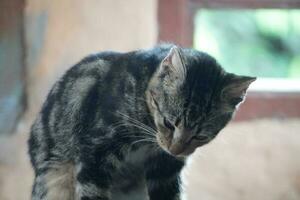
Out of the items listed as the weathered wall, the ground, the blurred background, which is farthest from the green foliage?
the weathered wall

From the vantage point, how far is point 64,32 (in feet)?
6.64

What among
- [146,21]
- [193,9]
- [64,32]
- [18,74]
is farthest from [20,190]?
[193,9]

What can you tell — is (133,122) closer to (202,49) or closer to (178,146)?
(178,146)

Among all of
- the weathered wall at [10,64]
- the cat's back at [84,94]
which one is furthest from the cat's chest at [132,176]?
the weathered wall at [10,64]

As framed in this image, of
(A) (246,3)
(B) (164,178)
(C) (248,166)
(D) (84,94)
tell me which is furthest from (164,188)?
(A) (246,3)

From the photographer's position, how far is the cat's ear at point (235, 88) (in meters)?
1.46

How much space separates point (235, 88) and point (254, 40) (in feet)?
2.81

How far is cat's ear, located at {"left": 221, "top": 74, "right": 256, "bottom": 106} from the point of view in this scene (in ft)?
4.77

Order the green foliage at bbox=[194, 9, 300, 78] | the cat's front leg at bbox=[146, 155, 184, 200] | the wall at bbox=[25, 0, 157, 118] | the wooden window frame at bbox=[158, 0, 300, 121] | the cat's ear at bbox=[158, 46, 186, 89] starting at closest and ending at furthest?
the cat's ear at bbox=[158, 46, 186, 89]
the cat's front leg at bbox=[146, 155, 184, 200]
the wall at bbox=[25, 0, 157, 118]
the wooden window frame at bbox=[158, 0, 300, 121]
the green foliage at bbox=[194, 9, 300, 78]

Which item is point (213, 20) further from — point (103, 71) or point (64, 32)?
point (103, 71)

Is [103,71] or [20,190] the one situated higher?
[103,71]

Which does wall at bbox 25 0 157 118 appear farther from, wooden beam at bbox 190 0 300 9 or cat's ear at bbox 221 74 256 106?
cat's ear at bbox 221 74 256 106

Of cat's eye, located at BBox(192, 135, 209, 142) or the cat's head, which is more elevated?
the cat's head

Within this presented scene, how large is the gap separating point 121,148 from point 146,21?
67 centimetres
